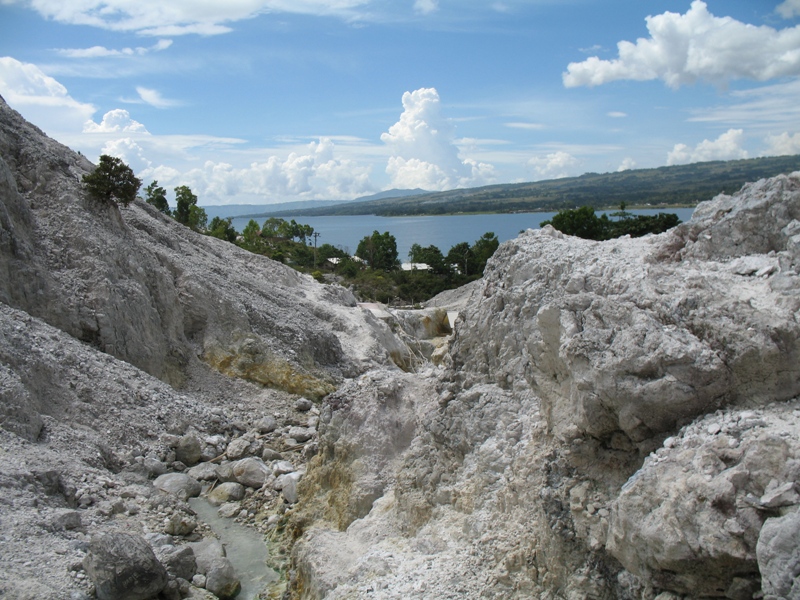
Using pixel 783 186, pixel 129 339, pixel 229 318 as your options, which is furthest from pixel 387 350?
pixel 783 186

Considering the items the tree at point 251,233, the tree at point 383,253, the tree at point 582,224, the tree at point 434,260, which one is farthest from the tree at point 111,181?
the tree at point 383,253

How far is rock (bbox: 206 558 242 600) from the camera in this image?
13.9 meters

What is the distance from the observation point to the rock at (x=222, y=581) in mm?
13898

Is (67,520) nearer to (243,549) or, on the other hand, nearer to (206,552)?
(206,552)

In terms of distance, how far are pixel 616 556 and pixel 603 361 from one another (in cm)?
221

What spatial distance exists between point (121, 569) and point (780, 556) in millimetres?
10948

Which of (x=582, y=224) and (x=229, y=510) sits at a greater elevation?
(x=582, y=224)

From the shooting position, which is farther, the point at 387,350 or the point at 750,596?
the point at 387,350

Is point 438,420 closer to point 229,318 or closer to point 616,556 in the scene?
point 616,556

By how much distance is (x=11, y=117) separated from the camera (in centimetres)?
2811

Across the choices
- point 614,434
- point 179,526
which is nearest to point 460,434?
point 614,434

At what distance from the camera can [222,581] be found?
45.9 feet

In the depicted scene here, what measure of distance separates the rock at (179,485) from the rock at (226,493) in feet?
1.55

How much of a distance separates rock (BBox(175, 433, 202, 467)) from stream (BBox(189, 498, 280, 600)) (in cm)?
217
